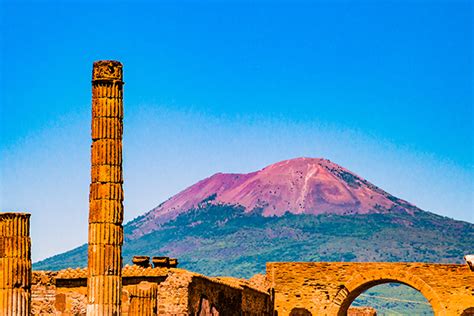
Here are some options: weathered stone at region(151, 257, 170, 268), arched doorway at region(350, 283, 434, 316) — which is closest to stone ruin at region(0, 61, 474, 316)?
weathered stone at region(151, 257, 170, 268)

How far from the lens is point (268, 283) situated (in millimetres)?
50812

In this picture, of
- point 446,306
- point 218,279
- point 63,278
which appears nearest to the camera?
point 63,278

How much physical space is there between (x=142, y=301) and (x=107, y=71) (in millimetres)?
5574

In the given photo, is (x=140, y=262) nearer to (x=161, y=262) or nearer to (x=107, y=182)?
(x=161, y=262)

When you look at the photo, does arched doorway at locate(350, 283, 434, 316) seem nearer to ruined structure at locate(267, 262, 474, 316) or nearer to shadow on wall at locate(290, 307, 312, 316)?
shadow on wall at locate(290, 307, 312, 316)

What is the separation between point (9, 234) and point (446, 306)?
25.4m

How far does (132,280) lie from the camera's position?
123 feet

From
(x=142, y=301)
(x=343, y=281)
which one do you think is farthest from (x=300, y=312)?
(x=142, y=301)

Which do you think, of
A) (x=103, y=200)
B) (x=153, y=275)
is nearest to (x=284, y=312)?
(x=153, y=275)

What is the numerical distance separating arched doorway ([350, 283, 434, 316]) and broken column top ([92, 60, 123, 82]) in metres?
152

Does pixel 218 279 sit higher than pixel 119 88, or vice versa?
pixel 119 88

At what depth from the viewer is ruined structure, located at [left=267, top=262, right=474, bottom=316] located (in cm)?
4984

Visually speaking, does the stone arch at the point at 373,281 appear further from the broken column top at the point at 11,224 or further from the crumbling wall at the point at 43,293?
the broken column top at the point at 11,224

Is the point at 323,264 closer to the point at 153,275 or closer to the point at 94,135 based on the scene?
the point at 153,275
